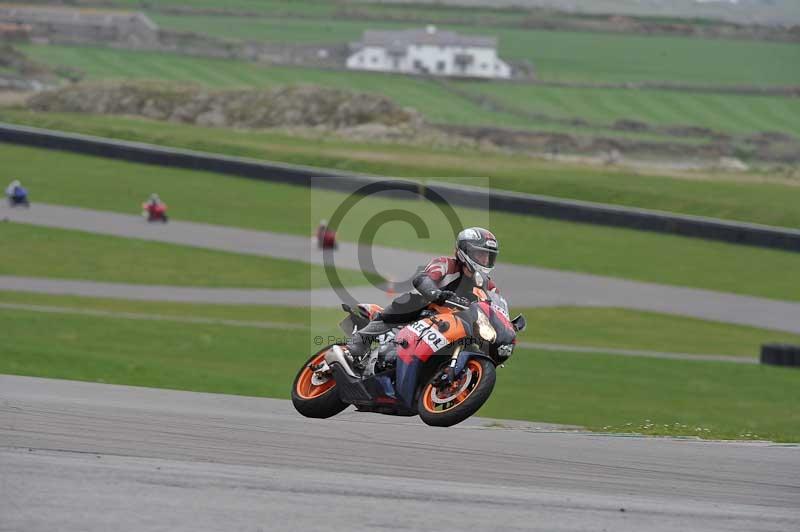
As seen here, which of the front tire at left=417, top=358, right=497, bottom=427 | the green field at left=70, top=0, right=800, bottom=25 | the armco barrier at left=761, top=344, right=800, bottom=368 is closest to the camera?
the front tire at left=417, top=358, right=497, bottom=427

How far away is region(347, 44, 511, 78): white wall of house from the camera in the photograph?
129250 millimetres

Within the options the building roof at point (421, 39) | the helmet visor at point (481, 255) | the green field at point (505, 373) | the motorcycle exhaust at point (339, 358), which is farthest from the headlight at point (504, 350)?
the building roof at point (421, 39)

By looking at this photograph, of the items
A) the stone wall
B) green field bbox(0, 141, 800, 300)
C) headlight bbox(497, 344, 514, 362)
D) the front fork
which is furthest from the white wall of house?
the front fork

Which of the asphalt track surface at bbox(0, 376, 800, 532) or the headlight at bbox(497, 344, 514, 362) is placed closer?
the asphalt track surface at bbox(0, 376, 800, 532)

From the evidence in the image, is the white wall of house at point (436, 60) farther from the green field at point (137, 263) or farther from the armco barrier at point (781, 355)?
the armco barrier at point (781, 355)

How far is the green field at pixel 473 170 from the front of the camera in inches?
1759

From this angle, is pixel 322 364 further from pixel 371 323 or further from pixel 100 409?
pixel 100 409

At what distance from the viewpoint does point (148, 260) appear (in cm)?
3231

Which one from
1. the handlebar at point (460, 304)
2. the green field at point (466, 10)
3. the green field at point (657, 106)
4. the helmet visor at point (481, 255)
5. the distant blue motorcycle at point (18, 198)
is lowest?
the green field at point (657, 106)

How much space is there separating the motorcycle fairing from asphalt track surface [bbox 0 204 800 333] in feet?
53.4

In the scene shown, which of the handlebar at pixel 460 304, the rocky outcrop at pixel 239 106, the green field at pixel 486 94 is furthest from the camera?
the green field at pixel 486 94

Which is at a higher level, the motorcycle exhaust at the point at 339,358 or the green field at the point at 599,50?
the motorcycle exhaust at the point at 339,358

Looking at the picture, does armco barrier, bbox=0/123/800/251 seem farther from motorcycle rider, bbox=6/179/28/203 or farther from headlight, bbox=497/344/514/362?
headlight, bbox=497/344/514/362

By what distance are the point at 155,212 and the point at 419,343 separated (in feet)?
89.4
